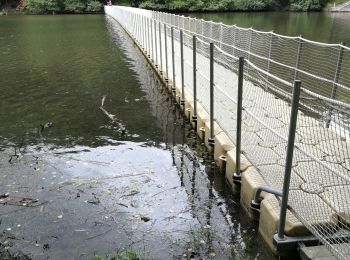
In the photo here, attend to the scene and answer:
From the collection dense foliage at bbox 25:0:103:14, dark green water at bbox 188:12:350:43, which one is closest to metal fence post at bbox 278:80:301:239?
dark green water at bbox 188:12:350:43

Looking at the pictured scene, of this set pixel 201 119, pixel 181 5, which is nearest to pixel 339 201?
pixel 201 119

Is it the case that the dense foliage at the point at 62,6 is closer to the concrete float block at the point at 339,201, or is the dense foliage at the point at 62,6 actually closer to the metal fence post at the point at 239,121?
the metal fence post at the point at 239,121

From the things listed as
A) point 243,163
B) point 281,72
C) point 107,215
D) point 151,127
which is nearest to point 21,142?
point 151,127

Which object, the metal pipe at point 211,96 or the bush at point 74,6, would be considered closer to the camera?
the metal pipe at point 211,96

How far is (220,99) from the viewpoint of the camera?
6609 millimetres

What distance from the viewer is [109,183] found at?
6141 mm

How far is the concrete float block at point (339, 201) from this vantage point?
3.92 metres

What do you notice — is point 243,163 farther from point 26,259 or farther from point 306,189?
point 26,259

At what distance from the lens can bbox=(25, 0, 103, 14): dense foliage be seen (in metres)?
60.2

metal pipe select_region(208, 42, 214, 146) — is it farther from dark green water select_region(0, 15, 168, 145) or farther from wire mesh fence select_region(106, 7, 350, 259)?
dark green water select_region(0, 15, 168, 145)

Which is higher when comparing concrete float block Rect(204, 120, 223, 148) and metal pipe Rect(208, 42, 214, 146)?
metal pipe Rect(208, 42, 214, 146)

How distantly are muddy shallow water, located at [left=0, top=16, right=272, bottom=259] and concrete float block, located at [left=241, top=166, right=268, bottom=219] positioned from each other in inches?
5.5

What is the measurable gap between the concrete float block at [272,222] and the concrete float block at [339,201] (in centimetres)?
34

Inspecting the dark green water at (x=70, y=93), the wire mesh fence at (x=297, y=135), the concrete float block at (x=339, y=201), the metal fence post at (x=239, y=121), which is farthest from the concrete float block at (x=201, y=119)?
the concrete float block at (x=339, y=201)
